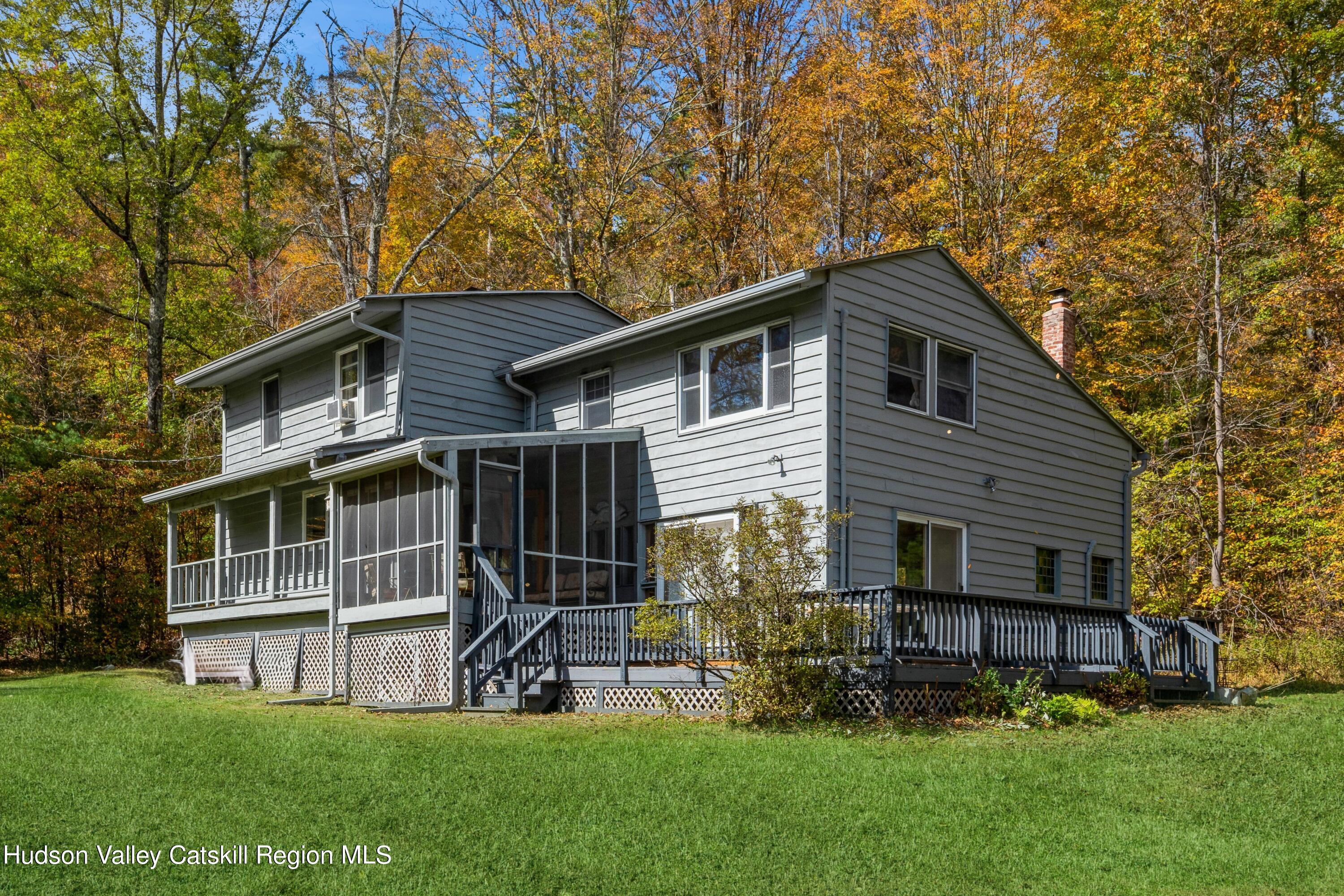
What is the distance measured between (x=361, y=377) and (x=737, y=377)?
24.9 ft

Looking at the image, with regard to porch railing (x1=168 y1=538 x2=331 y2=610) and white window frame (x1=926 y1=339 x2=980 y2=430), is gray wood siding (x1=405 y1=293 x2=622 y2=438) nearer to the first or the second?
porch railing (x1=168 y1=538 x2=331 y2=610)

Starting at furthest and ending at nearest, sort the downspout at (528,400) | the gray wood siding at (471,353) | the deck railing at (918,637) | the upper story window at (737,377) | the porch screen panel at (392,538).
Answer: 1. the downspout at (528,400)
2. the gray wood siding at (471,353)
3. the porch screen panel at (392,538)
4. the upper story window at (737,377)
5. the deck railing at (918,637)

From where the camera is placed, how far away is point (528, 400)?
20328 mm

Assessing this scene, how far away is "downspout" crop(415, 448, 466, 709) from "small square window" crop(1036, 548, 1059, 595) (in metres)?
8.82

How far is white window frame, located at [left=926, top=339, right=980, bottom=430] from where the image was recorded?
16.3 metres

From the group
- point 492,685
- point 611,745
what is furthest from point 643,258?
point 611,745

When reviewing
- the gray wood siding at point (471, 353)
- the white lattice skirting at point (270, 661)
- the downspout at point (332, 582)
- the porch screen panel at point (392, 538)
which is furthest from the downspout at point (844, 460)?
the white lattice skirting at point (270, 661)

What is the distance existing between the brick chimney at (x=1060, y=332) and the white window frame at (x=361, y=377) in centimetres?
1105

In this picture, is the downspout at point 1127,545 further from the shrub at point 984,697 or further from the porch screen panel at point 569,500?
the porch screen panel at point 569,500

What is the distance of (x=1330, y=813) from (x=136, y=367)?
28.7 metres

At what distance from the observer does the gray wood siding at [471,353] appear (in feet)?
63.0

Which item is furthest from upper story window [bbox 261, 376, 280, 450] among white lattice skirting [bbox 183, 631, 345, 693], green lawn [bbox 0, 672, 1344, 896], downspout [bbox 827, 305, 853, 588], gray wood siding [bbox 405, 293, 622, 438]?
downspout [bbox 827, 305, 853, 588]

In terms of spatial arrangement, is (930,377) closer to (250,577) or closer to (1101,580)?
(1101,580)

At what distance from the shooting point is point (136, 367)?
2961 centimetres
